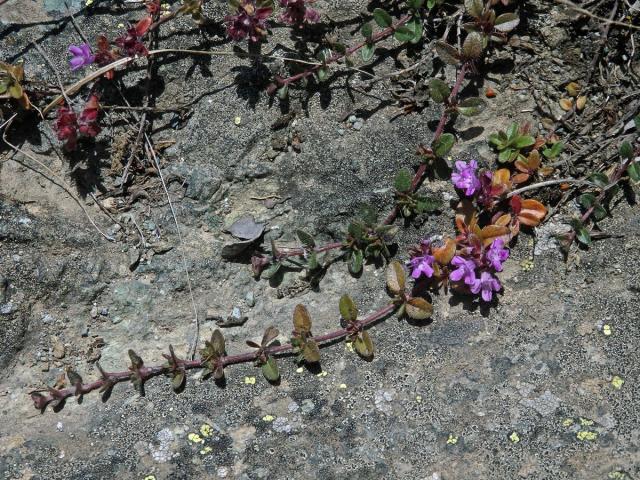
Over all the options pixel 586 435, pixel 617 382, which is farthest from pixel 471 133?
pixel 586 435

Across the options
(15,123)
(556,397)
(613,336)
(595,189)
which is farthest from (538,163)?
(15,123)

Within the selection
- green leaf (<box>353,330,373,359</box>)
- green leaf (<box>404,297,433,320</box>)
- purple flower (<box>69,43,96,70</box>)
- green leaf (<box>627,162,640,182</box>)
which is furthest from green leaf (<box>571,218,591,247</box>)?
purple flower (<box>69,43,96,70</box>)

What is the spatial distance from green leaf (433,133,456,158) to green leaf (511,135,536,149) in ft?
0.92

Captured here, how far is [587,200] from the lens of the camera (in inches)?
109

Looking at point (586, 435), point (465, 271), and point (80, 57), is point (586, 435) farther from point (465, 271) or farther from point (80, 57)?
point (80, 57)

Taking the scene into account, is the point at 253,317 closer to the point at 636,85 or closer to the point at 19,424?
the point at 19,424

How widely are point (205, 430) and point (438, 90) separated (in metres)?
1.74

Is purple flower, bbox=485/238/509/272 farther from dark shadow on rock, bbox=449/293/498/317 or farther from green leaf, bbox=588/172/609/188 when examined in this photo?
green leaf, bbox=588/172/609/188

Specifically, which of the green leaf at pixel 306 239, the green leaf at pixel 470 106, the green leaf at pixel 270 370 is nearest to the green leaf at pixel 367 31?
the green leaf at pixel 470 106

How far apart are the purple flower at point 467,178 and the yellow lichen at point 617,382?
92cm

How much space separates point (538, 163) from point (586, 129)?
304mm

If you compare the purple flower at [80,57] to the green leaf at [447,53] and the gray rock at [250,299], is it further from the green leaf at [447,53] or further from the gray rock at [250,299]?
the green leaf at [447,53]

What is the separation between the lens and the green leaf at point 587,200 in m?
2.76

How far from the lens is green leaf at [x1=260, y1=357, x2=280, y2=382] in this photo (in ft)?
8.54
